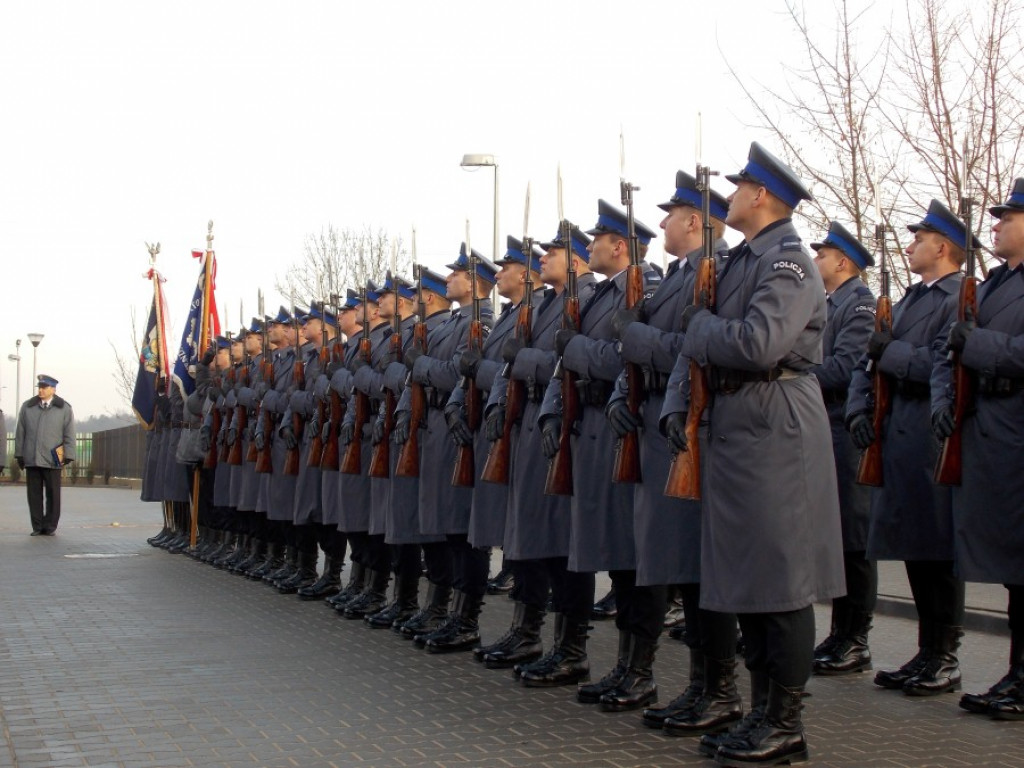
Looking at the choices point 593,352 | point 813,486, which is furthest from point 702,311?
point 593,352

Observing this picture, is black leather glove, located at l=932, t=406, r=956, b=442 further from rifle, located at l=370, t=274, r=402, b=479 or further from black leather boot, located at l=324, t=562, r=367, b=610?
black leather boot, located at l=324, t=562, r=367, b=610

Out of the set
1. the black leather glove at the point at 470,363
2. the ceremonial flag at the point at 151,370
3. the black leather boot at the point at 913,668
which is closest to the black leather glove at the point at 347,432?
the black leather glove at the point at 470,363

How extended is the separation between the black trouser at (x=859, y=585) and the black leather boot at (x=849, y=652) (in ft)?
0.17

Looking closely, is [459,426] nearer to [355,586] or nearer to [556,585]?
[556,585]

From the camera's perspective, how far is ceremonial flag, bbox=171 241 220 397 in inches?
752

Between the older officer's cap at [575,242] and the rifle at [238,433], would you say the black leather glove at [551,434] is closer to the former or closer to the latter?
the older officer's cap at [575,242]

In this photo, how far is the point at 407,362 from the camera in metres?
10.2

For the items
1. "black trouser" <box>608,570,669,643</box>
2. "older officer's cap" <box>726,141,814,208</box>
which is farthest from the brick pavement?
"older officer's cap" <box>726,141,814,208</box>

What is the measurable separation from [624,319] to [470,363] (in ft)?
7.34

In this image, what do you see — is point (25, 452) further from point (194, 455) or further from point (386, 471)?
point (386, 471)

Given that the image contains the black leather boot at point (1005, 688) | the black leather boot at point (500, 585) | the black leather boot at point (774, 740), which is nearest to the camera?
the black leather boot at point (774, 740)

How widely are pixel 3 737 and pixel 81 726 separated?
1.14ft

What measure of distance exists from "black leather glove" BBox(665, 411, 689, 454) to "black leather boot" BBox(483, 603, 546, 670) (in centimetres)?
272

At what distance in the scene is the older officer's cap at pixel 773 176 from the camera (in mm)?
6418
